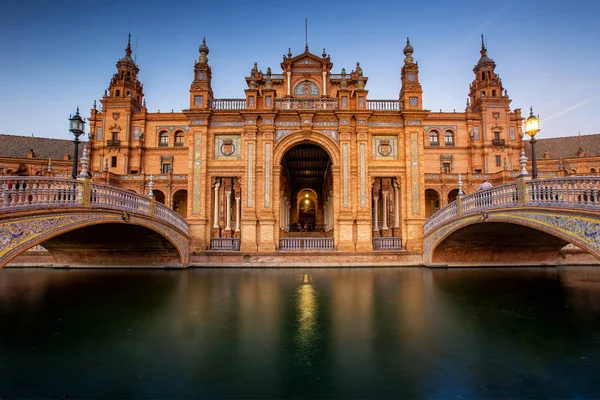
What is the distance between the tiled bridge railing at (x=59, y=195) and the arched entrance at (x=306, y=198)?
7931 mm

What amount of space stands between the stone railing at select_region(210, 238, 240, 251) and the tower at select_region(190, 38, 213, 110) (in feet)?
23.6

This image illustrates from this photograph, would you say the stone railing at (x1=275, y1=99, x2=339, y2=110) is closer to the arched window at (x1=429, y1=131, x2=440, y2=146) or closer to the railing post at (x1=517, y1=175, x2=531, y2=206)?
the railing post at (x1=517, y1=175, x2=531, y2=206)

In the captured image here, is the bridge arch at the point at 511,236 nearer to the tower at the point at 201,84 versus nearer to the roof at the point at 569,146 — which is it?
the tower at the point at 201,84

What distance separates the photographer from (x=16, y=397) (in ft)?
12.4

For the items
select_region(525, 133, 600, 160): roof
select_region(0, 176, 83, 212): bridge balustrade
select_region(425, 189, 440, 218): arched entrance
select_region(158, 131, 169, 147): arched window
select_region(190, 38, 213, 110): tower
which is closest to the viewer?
select_region(0, 176, 83, 212): bridge balustrade

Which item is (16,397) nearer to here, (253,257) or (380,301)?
(380,301)

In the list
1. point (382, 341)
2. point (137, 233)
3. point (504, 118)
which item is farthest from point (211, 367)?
point (504, 118)

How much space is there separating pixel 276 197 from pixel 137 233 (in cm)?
680

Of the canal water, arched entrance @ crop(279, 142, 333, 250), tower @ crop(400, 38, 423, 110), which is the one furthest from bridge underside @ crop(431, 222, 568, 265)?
tower @ crop(400, 38, 423, 110)

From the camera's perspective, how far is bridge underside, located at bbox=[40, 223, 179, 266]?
1262cm

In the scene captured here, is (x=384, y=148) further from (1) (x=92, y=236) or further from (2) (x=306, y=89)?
(1) (x=92, y=236)

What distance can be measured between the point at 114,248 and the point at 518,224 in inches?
645

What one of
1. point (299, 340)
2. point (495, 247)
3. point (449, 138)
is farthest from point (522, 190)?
point (449, 138)

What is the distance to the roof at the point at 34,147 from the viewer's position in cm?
3810
